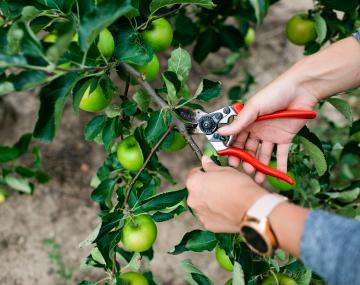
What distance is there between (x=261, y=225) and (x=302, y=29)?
1.03m

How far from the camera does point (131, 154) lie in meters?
1.20

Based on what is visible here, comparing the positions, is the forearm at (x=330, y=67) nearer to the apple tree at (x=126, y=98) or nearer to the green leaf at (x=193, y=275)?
the apple tree at (x=126, y=98)

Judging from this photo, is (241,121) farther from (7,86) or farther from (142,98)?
(7,86)

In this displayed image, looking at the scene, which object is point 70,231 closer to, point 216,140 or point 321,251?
point 216,140

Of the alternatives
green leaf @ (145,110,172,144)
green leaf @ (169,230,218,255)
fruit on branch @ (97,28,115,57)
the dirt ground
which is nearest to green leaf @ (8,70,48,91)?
fruit on branch @ (97,28,115,57)

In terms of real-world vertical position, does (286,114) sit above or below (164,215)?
above

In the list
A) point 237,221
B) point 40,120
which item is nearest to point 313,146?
point 237,221

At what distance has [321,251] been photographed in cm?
73

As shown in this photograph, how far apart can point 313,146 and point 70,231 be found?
4.52 ft

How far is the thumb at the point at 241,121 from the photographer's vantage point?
1052 mm

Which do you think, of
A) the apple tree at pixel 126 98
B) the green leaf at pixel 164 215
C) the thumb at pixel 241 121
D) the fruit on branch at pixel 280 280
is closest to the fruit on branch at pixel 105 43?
the apple tree at pixel 126 98

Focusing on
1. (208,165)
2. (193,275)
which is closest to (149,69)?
(208,165)

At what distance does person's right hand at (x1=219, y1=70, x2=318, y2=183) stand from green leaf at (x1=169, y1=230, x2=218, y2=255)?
0.63 feet

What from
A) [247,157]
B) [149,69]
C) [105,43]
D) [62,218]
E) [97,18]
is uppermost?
[97,18]
